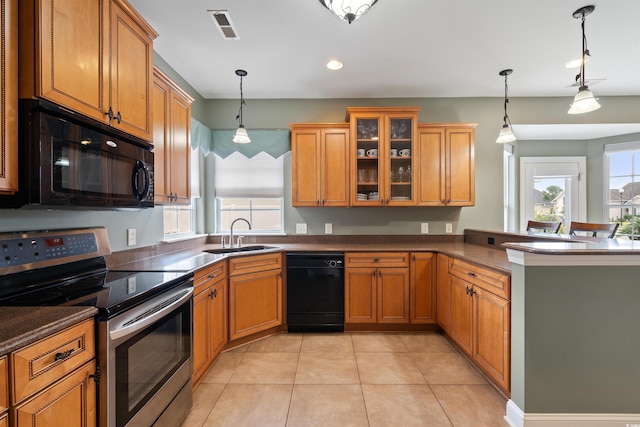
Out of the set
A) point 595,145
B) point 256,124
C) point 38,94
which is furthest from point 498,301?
point 595,145

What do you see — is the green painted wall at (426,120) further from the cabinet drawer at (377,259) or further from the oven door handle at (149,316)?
the oven door handle at (149,316)

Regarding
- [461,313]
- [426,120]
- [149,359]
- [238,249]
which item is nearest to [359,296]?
[461,313]

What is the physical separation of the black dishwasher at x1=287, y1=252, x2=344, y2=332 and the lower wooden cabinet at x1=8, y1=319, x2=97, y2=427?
2058mm

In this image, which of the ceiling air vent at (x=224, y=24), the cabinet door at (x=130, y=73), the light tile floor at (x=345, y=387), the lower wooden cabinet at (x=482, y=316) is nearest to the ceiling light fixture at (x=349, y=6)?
the ceiling air vent at (x=224, y=24)

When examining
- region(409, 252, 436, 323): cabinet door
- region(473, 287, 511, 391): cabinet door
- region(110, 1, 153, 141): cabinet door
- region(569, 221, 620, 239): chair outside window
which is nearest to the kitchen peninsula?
region(473, 287, 511, 391): cabinet door

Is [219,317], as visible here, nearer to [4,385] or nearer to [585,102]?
[4,385]

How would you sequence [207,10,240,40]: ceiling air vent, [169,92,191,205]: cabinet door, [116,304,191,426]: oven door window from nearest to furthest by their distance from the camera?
[116,304,191,426]: oven door window → [207,10,240,40]: ceiling air vent → [169,92,191,205]: cabinet door

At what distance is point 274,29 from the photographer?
232 centimetres

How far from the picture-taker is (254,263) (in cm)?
283

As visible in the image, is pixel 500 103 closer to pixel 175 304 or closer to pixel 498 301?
pixel 498 301

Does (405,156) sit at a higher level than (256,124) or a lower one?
lower

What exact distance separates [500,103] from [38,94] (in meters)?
4.33

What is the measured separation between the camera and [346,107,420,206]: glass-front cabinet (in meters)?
3.32

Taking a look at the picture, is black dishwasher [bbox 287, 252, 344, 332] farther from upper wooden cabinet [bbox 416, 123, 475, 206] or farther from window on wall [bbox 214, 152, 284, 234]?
upper wooden cabinet [bbox 416, 123, 475, 206]
